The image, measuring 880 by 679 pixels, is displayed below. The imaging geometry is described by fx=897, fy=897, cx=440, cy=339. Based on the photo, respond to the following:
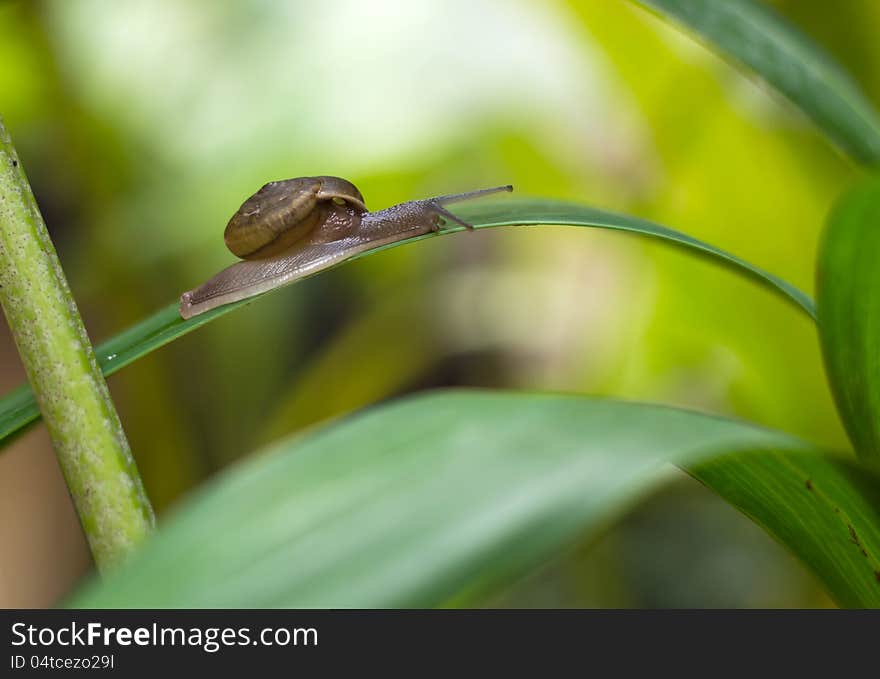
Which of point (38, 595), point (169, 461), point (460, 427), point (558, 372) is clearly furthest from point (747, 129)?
point (38, 595)

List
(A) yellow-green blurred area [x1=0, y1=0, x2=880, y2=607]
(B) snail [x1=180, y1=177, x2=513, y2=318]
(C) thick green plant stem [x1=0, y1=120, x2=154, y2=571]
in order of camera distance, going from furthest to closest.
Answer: (A) yellow-green blurred area [x1=0, y1=0, x2=880, y2=607], (B) snail [x1=180, y1=177, x2=513, y2=318], (C) thick green plant stem [x1=0, y1=120, x2=154, y2=571]

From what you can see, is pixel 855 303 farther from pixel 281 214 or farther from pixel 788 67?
pixel 281 214

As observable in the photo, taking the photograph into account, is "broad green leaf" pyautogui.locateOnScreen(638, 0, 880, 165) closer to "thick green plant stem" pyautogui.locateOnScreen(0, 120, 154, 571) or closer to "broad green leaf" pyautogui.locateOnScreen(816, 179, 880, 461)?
"broad green leaf" pyautogui.locateOnScreen(816, 179, 880, 461)

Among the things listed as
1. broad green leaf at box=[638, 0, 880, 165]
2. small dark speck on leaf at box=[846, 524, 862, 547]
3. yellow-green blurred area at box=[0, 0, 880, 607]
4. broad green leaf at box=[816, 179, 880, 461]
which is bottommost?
small dark speck on leaf at box=[846, 524, 862, 547]

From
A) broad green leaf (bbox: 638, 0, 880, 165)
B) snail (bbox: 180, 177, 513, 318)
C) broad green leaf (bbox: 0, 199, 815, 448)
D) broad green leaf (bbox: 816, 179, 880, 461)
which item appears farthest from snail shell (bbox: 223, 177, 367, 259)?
broad green leaf (bbox: 816, 179, 880, 461)

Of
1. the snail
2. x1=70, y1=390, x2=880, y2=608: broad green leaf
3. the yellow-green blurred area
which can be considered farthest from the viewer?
the yellow-green blurred area

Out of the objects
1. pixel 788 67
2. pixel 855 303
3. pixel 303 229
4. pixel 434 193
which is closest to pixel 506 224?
pixel 855 303

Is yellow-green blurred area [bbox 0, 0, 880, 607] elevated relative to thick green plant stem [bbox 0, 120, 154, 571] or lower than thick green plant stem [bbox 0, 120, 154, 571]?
elevated
